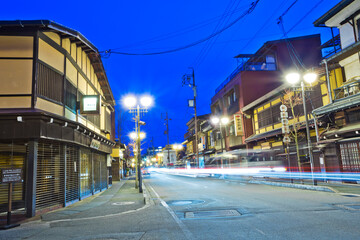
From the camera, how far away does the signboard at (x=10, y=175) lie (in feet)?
28.6

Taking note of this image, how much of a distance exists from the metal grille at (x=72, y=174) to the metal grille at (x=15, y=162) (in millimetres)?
2000

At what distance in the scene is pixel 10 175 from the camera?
29.3 feet

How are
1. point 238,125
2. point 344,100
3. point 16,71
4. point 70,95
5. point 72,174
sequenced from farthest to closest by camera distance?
point 238,125, point 344,100, point 72,174, point 70,95, point 16,71

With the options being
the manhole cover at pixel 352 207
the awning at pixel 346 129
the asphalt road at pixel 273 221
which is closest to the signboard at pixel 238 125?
the awning at pixel 346 129

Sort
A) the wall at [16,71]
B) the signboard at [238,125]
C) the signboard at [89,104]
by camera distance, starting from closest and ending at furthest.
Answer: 1. the wall at [16,71]
2. the signboard at [89,104]
3. the signboard at [238,125]

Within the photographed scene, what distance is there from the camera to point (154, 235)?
6707mm

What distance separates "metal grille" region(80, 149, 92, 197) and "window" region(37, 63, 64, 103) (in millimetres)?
4507

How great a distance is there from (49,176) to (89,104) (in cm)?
488

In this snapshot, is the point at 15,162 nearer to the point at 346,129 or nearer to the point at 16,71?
the point at 16,71

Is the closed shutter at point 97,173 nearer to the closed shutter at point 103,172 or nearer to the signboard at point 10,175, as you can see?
the closed shutter at point 103,172

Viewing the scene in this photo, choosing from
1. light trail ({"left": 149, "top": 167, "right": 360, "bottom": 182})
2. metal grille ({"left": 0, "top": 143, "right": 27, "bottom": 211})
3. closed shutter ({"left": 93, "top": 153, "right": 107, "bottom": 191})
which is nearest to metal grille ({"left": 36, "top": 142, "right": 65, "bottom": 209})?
metal grille ({"left": 0, "top": 143, "right": 27, "bottom": 211})

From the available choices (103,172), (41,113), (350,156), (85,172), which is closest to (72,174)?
(85,172)

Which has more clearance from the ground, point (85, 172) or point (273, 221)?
point (85, 172)

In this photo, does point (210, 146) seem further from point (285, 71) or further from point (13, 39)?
point (13, 39)
